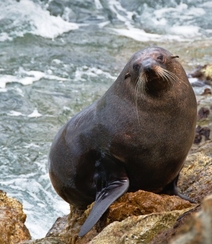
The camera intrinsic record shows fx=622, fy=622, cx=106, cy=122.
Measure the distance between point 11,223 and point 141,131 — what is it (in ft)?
4.58

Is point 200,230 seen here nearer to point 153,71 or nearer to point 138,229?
point 138,229

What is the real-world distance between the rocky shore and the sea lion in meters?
0.24

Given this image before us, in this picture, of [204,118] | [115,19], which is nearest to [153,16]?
[115,19]

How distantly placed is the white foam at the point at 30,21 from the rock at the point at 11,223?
1182cm

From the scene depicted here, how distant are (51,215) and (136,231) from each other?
5692 mm

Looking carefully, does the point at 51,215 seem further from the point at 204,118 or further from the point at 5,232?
the point at 5,232

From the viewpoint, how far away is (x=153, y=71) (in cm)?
507

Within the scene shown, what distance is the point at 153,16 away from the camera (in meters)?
20.1

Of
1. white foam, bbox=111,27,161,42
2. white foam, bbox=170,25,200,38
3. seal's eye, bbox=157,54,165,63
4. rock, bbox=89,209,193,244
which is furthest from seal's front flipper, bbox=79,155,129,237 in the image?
white foam, bbox=170,25,200,38

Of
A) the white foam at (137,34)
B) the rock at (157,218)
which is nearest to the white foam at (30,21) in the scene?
the white foam at (137,34)

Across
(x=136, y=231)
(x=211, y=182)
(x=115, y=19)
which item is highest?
(x=136, y=231)

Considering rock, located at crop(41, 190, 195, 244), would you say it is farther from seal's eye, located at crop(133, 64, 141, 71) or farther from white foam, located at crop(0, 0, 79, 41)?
white foam, located at crop(0, 0, 79, 41)

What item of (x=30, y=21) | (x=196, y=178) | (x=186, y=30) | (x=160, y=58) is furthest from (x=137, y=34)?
(x=160, y=58)

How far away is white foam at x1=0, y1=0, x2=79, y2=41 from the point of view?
58.2ft
